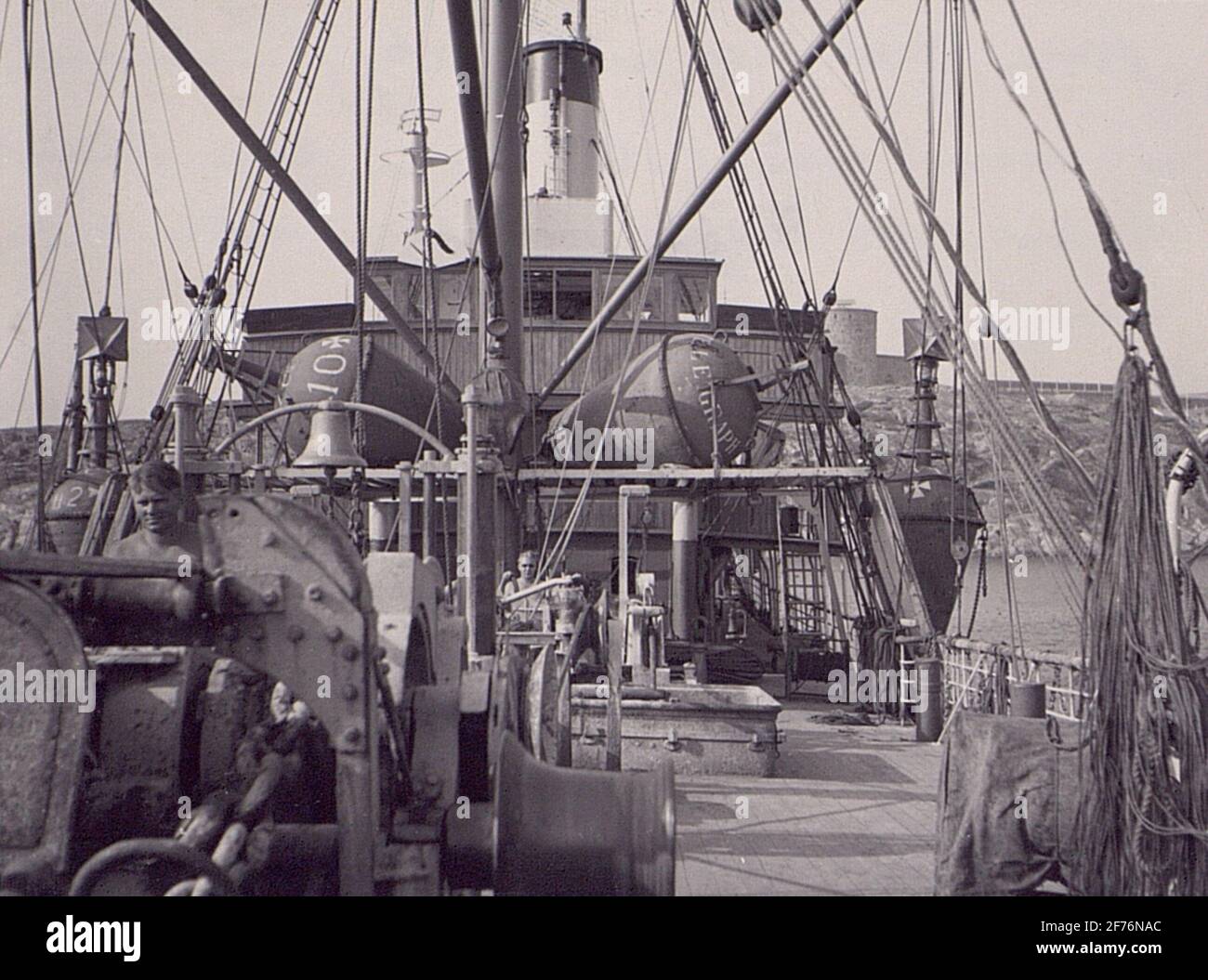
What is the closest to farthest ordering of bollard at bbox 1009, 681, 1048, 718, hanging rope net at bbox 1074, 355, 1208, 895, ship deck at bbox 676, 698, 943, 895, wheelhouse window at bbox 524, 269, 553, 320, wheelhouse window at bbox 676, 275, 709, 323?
hanging rope net at bbox 1074, 355, 1208, 895, bollard at bbox 1009, 681, 1048, 718, ship deck at bbox 676, 698, 943, 895, wheelhouse window at bbox 676, 275, 709, 323, wheelhouse window at bbox 524, 269, 553, 320

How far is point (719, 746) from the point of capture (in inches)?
320

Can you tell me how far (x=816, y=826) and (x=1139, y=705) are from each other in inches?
157

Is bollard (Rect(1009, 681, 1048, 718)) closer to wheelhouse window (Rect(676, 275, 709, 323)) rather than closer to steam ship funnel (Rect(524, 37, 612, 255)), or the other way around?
wheelhouse window (Rect(676, 275, 709, 323))

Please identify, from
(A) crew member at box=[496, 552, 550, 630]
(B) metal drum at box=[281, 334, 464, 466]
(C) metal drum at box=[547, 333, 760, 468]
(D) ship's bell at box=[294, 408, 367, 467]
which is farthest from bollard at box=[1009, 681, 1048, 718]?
(B) metal drum at box=[281, 334, 464, 466]

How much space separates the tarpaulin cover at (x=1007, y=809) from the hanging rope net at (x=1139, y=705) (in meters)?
0.17

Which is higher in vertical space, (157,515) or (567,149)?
(567,149)

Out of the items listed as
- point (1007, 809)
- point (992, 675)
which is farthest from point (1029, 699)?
point (992, 675)

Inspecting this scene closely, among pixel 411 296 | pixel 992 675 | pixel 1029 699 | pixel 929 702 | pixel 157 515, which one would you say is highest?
pixel 411 296

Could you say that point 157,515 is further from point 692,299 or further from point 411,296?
point 411,296

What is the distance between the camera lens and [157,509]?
3211mm

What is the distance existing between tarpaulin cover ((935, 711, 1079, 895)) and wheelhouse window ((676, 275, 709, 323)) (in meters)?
14.9

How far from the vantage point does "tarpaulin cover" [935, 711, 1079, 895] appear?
11.2 ft

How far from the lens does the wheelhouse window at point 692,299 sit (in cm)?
1806
